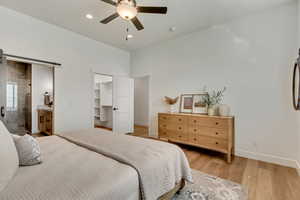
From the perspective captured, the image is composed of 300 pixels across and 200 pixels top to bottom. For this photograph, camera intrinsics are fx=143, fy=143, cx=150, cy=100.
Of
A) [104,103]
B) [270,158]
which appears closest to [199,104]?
[270,158]

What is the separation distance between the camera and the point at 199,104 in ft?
11.7

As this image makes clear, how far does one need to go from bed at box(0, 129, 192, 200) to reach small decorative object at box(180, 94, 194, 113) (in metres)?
2.15

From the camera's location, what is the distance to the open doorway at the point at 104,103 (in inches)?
233

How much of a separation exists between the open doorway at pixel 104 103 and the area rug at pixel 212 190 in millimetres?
4463

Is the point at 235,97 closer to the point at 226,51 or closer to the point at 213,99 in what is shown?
the point at 213,99

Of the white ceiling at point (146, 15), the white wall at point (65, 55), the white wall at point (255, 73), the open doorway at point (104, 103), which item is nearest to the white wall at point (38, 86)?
the white wall at point (65, 55)

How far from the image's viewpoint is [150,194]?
1.23 metres

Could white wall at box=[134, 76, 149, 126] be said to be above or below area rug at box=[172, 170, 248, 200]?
above

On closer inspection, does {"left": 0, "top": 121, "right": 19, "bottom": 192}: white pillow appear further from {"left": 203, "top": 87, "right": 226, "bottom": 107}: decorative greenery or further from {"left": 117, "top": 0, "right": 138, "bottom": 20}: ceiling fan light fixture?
{"left": 203, "top": 87, "right": 226, "bottom": 107}: decorative greenery

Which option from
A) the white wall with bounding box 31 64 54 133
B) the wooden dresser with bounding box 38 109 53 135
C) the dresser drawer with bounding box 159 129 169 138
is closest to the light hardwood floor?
the dresser drawer with bounding box 159 129 169 138

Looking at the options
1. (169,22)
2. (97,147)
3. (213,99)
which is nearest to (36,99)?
(97,147)

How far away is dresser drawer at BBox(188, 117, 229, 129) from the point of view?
2.84 metres

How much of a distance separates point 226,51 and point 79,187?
360cm

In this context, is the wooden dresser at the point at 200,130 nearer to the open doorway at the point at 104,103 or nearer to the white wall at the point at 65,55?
the white wall at the point at 65,55
